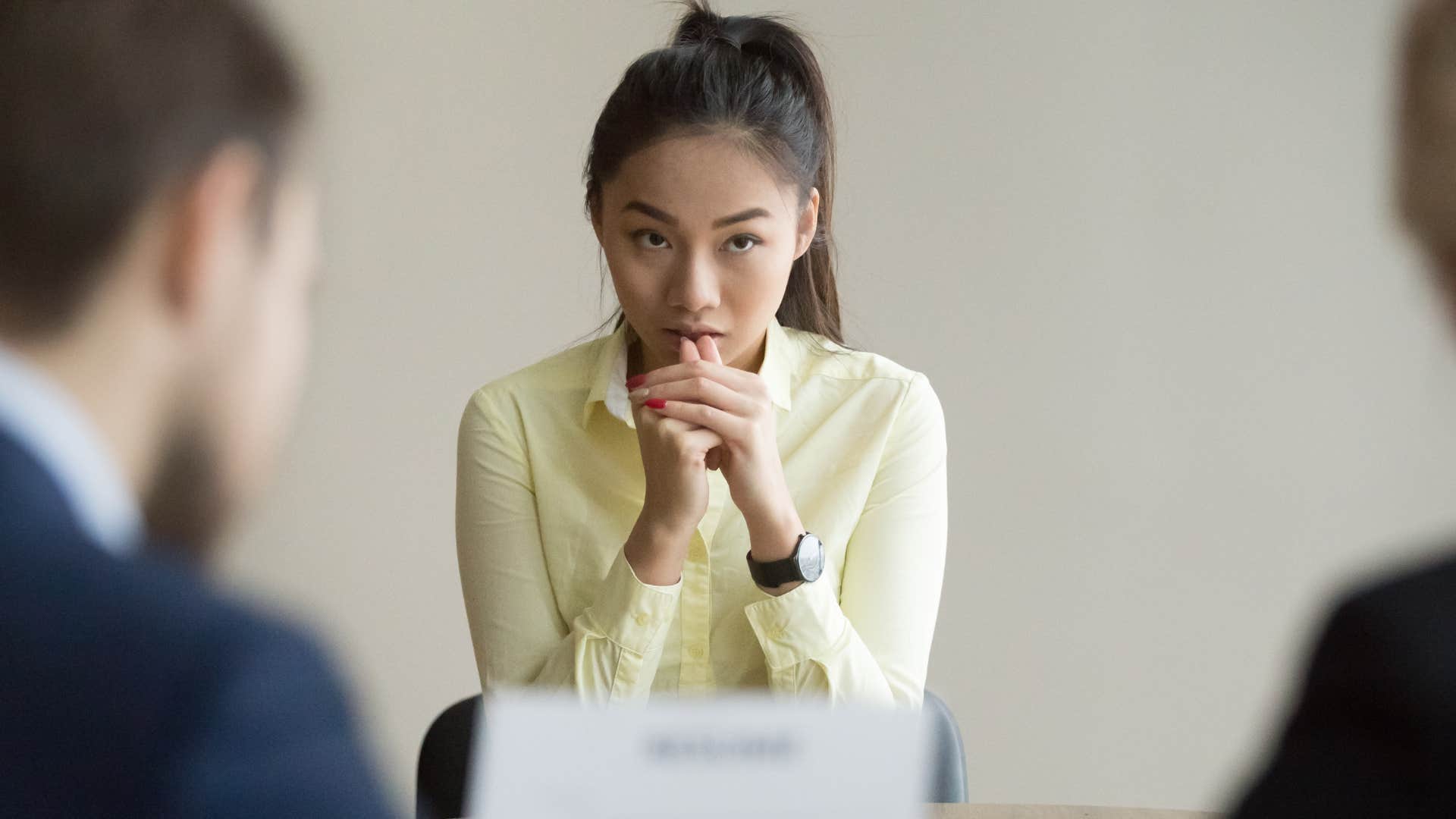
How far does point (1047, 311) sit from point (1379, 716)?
97.9 inches

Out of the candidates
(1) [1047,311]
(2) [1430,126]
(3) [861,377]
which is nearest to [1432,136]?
(2) [1430,126]

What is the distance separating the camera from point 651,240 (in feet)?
5.80

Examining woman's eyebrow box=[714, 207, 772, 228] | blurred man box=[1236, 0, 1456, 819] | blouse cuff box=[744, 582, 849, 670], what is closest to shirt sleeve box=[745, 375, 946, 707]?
blouse cuff box=[744, 582, 849, 670]

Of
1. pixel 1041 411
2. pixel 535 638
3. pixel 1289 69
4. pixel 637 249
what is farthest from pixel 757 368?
pixel 1289 69

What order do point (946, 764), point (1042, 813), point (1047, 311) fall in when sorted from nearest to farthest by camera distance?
point (1042, 813)
point (946, 764)
point (1047, 311)

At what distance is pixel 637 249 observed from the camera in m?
1.77

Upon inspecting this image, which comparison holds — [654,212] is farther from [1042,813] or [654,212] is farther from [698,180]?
[1042,813]

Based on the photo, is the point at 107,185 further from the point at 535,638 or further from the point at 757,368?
the point at 757,368

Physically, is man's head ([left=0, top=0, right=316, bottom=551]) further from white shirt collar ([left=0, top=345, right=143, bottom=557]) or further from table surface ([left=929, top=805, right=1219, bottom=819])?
table surface ([left=929, top=805, right=1219, bottom=819])

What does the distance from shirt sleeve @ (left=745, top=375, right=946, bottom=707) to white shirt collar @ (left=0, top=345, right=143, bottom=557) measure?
113 cm

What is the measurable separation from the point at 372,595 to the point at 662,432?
162cm

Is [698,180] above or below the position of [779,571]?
above

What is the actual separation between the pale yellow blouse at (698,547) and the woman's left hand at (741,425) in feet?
0.27

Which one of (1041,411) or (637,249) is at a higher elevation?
(637,249)
